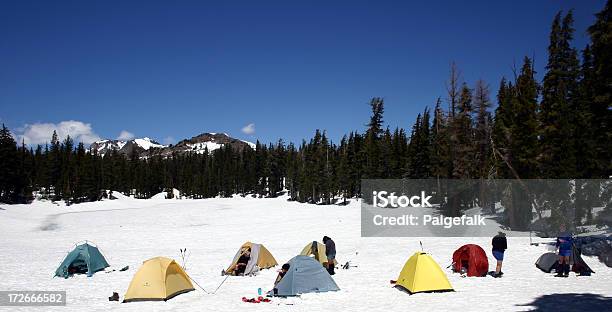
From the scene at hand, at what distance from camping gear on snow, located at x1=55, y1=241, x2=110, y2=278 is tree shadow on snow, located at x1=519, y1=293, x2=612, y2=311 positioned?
1971 cm

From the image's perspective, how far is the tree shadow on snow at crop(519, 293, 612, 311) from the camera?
42.2ft

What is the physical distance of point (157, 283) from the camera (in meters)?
16.0

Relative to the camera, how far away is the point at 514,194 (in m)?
33.5

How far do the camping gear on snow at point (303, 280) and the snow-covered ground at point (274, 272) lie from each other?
429 millimetres

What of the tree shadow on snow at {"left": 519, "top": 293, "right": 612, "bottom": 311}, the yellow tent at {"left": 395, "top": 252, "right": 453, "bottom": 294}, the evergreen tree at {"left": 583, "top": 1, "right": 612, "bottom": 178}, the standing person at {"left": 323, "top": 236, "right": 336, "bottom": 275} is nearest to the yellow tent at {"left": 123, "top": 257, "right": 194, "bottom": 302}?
the standing person at {"left": 323, "top": 236, "right": 336, "bottom": 275}

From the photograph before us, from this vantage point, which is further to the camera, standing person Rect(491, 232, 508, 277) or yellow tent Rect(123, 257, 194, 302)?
standing person Rect(491, 232, 508, 277)

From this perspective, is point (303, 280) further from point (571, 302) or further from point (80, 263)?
point (80, 263)

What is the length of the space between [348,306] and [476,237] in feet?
64.8

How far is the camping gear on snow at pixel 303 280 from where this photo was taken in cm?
1619

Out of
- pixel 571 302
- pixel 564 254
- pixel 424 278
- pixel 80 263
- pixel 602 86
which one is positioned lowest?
pixel 571 302

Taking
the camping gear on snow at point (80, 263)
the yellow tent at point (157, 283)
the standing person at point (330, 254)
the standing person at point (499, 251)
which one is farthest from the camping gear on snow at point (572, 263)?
the camping gear on snow at point (80, 263)

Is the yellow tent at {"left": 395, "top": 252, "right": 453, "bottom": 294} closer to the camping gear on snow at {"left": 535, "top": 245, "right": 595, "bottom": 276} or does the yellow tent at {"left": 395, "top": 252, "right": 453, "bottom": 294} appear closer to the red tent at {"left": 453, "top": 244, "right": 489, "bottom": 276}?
the red tent at {"left": 453, "top": 244, "right": 489, "bottom": 276}

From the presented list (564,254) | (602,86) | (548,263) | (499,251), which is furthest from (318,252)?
(602,86)

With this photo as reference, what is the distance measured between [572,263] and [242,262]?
597 inches
